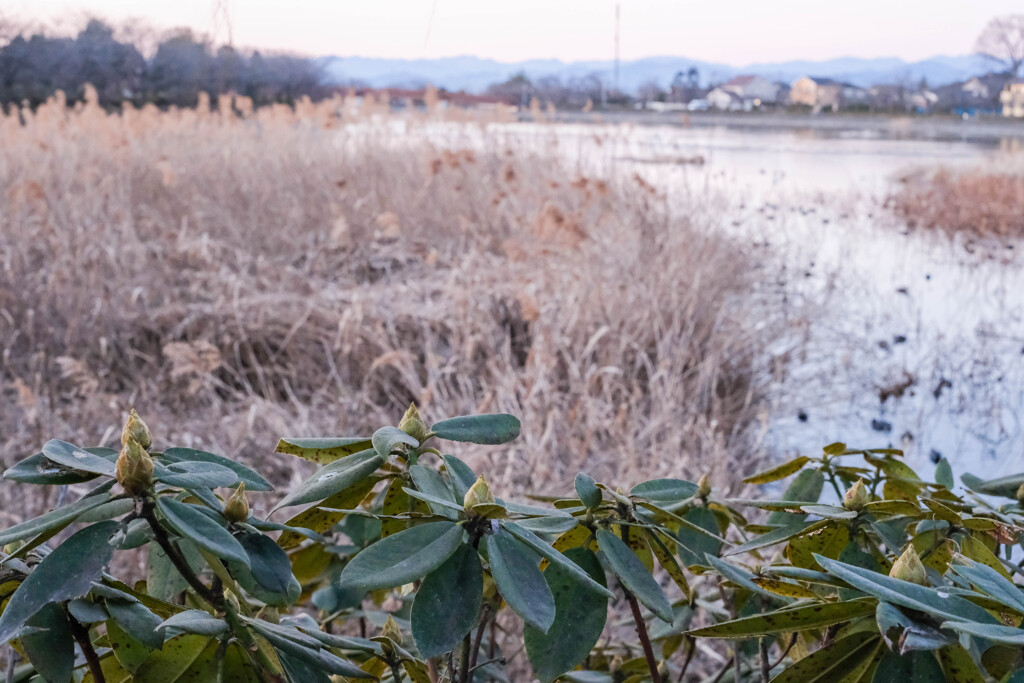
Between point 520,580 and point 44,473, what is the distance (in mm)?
167

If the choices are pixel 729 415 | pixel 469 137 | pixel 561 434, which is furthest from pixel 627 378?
pixel 469 137

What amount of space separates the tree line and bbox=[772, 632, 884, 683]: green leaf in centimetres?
506

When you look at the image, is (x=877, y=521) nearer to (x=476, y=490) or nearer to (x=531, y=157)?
(x=476, y=490)

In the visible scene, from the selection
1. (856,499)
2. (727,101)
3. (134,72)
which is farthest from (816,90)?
(856,499)

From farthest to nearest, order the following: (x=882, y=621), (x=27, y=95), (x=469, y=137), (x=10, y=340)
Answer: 1. (x=27, y=95)
2. (x=469, y=137)
3. (x=10, y=340)
4. (x=882, y=621)

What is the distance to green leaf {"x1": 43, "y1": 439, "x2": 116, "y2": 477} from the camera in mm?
260

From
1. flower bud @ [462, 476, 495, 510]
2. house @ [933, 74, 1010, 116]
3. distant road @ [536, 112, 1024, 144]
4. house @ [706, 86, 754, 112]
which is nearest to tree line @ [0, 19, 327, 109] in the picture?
flower bud @ [462, 476, 495, 510]

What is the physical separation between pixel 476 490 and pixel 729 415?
218 cm

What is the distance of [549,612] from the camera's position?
26cm

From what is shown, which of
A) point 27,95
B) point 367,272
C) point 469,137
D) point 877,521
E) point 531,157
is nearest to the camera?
point 877,521

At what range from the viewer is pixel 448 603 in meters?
0.28

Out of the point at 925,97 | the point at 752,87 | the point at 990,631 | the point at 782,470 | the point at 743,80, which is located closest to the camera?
the point at 990,631

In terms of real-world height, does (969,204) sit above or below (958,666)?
below

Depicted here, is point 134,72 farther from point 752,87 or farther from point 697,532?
point 752,87
